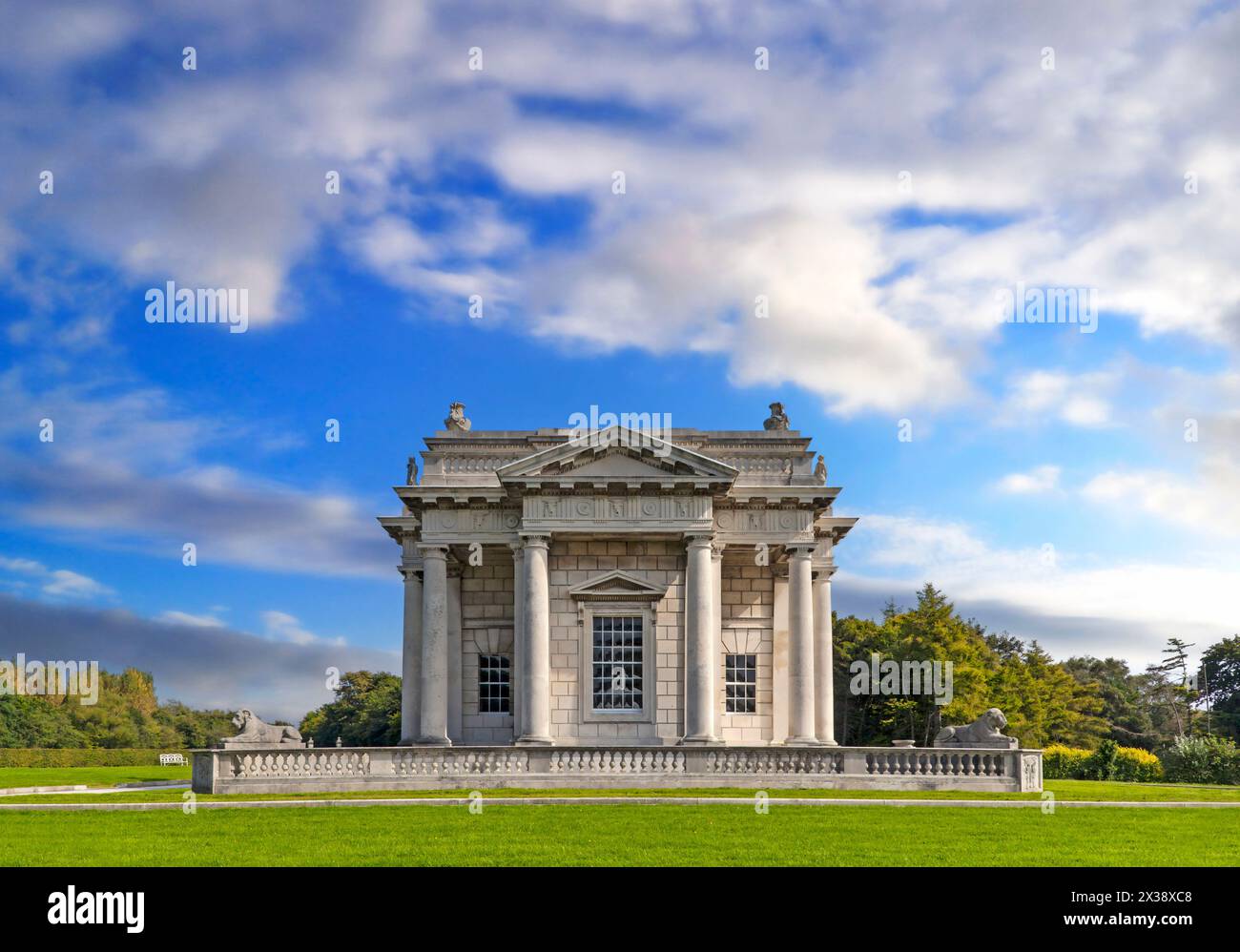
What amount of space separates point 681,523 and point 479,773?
38.6ft

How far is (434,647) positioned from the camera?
43.9 m

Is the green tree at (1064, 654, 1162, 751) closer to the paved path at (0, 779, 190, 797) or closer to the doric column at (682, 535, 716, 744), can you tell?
the doric column at (682, 535, 716, 744)

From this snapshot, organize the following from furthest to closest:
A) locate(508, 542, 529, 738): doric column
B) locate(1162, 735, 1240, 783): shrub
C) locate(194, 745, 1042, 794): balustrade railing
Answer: locate(1162, 735, 1240, 783): shrub → locate(508, 542, 529, 738): doric column → locate(194, 745, 1042, 794): balustrade railing

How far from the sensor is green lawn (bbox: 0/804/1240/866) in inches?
753

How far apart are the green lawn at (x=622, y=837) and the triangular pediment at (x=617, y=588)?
15.2 metres

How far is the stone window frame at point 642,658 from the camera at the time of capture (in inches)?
1704

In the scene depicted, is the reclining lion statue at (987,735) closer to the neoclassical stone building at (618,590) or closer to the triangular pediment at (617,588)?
the neoclassical stone building at (618,590)

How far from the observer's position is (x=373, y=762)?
3522 centimetres

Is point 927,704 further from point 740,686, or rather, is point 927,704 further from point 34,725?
point 34,725

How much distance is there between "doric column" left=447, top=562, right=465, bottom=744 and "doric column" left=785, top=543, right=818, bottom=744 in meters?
12.7

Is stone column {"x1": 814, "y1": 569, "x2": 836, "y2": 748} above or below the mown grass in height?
above

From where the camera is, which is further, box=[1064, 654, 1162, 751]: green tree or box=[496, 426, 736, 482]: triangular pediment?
box=[1064, 654, 1162, 751]: green tree

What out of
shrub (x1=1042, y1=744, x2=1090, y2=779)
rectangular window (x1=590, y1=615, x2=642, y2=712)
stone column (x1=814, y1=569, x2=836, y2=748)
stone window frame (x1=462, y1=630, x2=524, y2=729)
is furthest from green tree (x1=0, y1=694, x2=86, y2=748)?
shrub (x1=1042, y1=744, x2=1090, y2=779)
